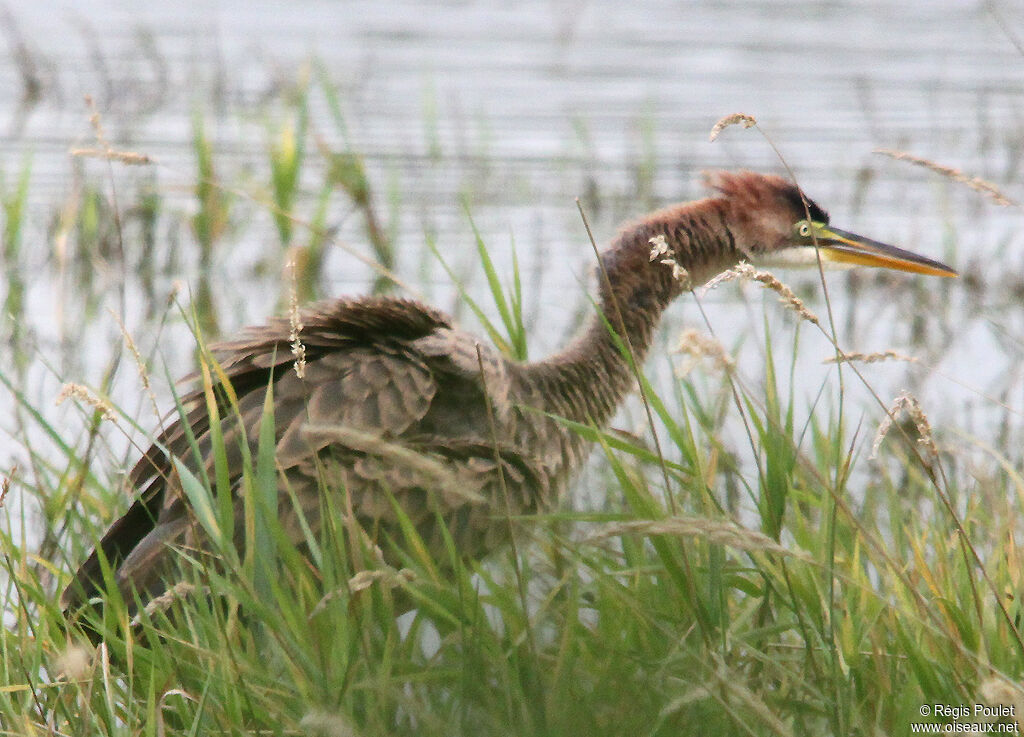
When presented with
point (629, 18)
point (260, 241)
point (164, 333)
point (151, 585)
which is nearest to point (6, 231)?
point (164, 333)

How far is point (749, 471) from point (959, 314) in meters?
2.34

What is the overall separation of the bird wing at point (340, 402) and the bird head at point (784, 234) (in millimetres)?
889

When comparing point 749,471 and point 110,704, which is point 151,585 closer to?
point 110,704

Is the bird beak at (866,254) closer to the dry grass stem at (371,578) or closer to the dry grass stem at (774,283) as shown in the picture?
the dry grass stem at (774,283)

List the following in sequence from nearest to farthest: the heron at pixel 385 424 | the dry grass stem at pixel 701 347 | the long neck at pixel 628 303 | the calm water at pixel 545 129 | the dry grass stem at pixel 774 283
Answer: the dry grass stem at pixel 701 347 < the dry grass stem at pixel 774 283 < the heron at pixel 385 424 < the long neck at pixel 628 303 < the calm water at pixel 545 129

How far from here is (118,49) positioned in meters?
10.7

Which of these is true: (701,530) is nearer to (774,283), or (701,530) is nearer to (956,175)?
(774,283)

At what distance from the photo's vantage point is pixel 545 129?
9.21 metres

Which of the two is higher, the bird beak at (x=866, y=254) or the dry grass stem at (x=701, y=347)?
the dry grass stem at (x=701, y=347)

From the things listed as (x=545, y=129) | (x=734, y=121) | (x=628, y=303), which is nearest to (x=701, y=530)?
(x=734, y=121)

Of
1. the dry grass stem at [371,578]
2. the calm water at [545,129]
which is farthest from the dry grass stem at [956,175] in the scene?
the calm water at [545,129]

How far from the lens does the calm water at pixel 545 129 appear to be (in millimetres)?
6543

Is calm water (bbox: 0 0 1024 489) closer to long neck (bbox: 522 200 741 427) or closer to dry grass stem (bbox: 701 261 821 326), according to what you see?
long neck (bbox: 522 200 741 427)

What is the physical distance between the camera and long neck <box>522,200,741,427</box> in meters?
3.84
